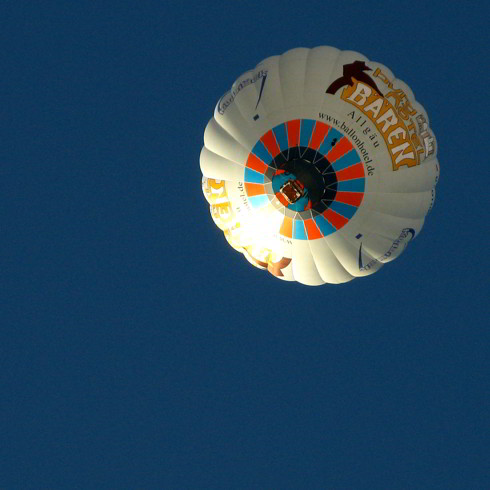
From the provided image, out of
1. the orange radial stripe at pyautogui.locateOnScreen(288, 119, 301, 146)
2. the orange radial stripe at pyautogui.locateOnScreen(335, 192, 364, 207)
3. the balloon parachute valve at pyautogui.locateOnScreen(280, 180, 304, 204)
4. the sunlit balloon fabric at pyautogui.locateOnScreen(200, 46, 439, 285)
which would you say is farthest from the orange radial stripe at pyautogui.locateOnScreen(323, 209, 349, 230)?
the orange radial stripe at pyautogui.locateOnScreen(288, 119, 301, 146)

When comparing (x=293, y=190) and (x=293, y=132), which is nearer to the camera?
(x=293, y=132)

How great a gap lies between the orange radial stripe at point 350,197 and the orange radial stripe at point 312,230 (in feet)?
3.17

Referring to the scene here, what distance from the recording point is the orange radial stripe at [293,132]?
23656 millimetres

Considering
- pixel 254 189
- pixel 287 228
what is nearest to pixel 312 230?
pixel 287 228

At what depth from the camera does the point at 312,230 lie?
24438mm

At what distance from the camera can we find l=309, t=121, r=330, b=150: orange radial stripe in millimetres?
23453

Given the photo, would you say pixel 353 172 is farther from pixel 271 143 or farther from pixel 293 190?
pixel 271 143

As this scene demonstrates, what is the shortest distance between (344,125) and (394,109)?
1439mm

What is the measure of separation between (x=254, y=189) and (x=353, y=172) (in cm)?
273

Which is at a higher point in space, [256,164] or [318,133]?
[318,133]

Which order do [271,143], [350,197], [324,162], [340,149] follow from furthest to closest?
[271,143] < [350,197] < [324,162] < [340,149]

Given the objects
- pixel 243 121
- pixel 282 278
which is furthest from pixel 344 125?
pixel 282 278

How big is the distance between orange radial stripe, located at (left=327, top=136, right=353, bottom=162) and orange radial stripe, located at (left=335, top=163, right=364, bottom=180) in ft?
1.26

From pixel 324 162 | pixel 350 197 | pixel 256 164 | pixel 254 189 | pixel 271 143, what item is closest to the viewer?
pixel 324 162
